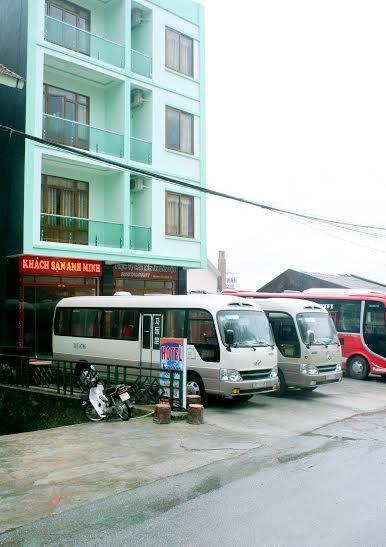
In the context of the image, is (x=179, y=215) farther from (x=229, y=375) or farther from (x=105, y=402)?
(x=105, y=402)

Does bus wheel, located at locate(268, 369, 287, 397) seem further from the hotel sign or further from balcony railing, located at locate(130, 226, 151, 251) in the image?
the hotel sign

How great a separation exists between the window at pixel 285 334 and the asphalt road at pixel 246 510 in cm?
737

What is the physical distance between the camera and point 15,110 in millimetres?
20359

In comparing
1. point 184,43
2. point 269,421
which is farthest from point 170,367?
point 184,43

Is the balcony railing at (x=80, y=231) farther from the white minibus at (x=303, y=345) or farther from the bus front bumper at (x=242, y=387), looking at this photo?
the bus front bumper at (x=242, y=387)

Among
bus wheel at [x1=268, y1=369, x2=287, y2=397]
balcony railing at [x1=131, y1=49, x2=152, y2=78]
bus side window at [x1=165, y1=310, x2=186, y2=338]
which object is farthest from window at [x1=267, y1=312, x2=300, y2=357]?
balcony railing at [x1=131, y1=49, x2=152, y2=78]

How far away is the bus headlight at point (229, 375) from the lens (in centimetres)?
1343

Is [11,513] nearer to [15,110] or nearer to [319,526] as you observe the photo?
[319,526]

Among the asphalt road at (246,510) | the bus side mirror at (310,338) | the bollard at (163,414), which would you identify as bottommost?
the asphalt road at (246,510)

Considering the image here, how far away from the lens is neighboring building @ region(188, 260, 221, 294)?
50169mm

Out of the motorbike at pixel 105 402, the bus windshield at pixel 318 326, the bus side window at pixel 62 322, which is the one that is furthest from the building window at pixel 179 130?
the motorbike at pixel 105 402

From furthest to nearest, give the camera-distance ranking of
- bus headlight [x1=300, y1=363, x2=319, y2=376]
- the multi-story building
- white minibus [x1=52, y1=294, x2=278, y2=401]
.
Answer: the multi-story building < bus headlight [x1=300, y1=363, x2=319, y2=376] < white minibus [x1=52, y1=294, x2=278, y2=401]

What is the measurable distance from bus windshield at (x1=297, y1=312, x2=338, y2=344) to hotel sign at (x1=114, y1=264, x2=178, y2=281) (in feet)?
29.1

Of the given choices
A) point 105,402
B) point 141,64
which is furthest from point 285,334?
point 141,64
